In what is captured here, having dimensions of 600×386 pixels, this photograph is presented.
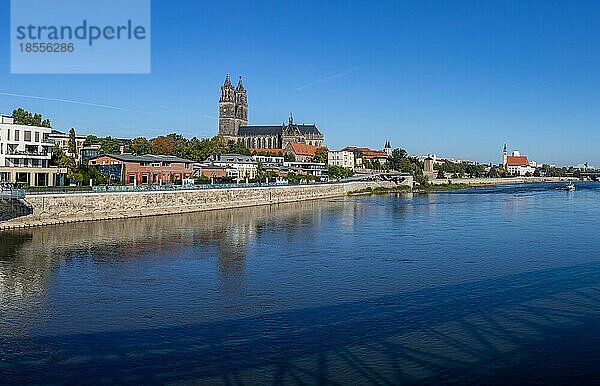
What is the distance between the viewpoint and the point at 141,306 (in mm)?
7996

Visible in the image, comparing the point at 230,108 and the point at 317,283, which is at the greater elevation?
the point at 230,108

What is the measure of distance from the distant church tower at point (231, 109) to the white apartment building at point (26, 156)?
44040mm

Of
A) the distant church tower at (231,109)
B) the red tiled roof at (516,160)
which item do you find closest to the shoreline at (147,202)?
the distant church tower at (231,109)

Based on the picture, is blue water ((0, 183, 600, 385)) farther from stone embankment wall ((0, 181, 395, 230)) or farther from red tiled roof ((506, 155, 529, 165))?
red tiled roof ((506, 155, 529, 165))

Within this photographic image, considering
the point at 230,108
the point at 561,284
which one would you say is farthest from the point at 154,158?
the point at 230,108

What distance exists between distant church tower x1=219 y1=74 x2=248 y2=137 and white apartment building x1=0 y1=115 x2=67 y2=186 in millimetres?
44040

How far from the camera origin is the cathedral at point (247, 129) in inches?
2549

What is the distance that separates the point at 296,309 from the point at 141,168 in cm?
1909

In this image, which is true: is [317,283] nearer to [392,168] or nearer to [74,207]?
[74,207]

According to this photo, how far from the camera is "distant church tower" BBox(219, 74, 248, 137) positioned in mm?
66250

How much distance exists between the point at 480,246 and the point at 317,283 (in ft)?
19.6

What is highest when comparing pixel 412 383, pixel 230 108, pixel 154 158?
pixel 230 108

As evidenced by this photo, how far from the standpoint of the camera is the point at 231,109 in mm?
66562

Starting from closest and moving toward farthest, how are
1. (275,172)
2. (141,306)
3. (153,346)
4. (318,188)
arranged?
1. (153,346)
2. (141,306)
3. (318,188)
4. (275,172)
